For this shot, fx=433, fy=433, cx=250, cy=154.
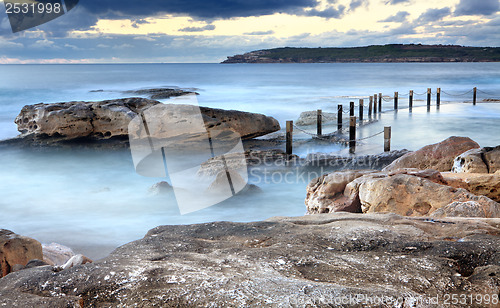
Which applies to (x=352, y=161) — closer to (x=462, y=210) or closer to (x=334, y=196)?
(x=334, y=196)

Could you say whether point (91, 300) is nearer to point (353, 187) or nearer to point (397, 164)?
point (353, 187)

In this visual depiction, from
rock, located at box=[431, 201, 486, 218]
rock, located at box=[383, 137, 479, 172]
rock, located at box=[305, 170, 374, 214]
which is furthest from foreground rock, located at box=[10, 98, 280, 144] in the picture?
rock, located at box=[431, 201, 486, 218]

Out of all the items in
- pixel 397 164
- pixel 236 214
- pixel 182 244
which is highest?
pixel 182 244

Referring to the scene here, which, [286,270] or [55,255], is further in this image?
[55,255]

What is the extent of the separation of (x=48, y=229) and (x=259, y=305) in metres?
7.15

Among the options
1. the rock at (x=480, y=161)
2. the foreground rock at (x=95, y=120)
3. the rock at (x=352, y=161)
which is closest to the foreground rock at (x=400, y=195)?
the rock at (x=480, y=161)

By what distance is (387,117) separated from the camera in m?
20.4

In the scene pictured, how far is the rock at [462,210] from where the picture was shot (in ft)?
14.0

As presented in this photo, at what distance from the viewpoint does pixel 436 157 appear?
796 centimetres

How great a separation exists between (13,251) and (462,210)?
4.61m

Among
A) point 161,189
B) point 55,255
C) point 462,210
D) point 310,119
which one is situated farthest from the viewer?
point 310,119

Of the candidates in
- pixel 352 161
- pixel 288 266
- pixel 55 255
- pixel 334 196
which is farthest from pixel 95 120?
pixel 288 266

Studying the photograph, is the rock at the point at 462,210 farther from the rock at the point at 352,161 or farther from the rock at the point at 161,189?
the rock at the point at 161,189

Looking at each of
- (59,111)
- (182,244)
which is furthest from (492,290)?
(59,111)
